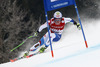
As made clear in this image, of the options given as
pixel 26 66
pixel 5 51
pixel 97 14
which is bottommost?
pixel 5 51

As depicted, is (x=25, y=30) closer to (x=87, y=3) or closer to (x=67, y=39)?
(x=87, y=3)

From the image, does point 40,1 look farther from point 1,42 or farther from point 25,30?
point 1,42

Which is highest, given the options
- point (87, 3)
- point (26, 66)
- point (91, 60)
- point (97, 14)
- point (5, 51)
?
point (91, 60)

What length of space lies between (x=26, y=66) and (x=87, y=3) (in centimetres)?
1298

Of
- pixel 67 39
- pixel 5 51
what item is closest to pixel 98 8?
pixel 5 51

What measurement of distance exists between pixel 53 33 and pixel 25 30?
10.7 meters

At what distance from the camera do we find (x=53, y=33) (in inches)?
184

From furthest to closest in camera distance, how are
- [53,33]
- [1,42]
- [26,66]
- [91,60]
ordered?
[1,42]
[53,33]
[26,66]
[91,60]

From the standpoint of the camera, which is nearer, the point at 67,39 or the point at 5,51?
the point at 67,39

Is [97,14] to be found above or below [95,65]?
below

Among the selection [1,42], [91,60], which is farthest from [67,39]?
[1,42]

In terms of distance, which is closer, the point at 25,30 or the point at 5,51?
the point at 5,51

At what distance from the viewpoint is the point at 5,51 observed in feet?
42.1

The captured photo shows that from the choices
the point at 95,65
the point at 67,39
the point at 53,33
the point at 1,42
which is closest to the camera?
the point at 95,65
